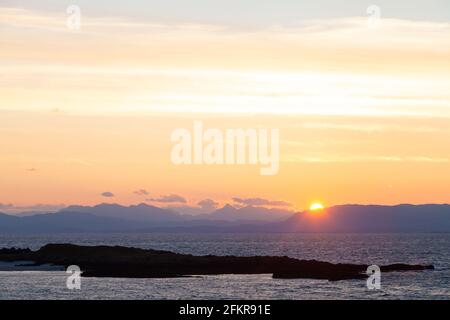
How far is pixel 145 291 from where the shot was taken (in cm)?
8475

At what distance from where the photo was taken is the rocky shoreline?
111725 millimetres

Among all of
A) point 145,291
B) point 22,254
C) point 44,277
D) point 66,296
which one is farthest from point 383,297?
point 22,254

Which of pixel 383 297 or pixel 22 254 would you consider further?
pixel 22 254

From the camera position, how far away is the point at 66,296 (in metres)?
75.3

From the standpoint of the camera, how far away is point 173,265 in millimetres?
122125

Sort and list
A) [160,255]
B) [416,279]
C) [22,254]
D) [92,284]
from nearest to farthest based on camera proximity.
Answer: [92,284], [416,279], [160,255], [22,254]

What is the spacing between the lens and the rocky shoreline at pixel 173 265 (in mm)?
111725

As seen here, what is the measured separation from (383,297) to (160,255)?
58321 mm

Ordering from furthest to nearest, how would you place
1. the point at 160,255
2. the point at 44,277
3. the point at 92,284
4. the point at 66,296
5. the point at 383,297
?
the point at 160,255
the point at 44,277
the point at 92,284
the point at 383,297
the point at 66,296
